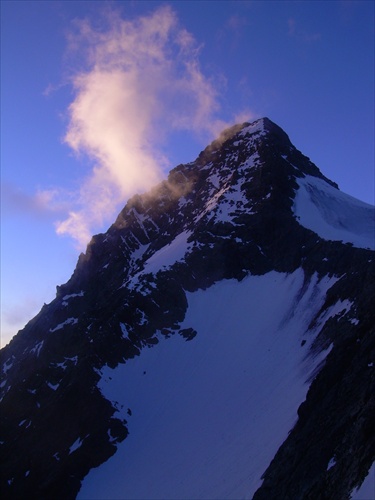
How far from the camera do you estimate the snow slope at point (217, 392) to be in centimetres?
4212

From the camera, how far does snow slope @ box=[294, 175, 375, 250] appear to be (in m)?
75.1

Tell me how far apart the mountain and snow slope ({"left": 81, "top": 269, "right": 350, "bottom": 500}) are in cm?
17

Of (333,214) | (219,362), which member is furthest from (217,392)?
(333,214)

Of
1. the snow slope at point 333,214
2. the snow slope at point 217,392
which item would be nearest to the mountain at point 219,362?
the snow slope at point 217,392

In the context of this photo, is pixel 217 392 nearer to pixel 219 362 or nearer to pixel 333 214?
pixel 219 362

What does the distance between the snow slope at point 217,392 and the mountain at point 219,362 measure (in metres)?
0.17

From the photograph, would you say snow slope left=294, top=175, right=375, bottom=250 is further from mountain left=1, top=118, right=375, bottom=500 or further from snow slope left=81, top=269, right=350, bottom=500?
snow slope left=81, top=269, right=350, bottom=500

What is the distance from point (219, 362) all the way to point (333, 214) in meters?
37.8

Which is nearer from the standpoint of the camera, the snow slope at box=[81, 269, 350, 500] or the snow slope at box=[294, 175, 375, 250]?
the snow slope at box=[81, 269, 350, 500]

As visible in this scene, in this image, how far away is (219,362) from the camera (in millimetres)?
60000

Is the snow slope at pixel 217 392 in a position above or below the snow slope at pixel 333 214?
below

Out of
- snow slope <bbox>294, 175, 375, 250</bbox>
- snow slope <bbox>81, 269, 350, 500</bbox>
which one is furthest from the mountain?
snow slope <bbox>294, 175, 375, 250</bbox>

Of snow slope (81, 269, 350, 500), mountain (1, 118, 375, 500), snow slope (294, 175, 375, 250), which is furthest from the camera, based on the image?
snow slope (294, 175, 375, 250)

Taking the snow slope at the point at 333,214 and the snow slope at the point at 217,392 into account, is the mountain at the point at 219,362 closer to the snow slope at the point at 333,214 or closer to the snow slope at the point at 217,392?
the snow slope at the point at 217,392
